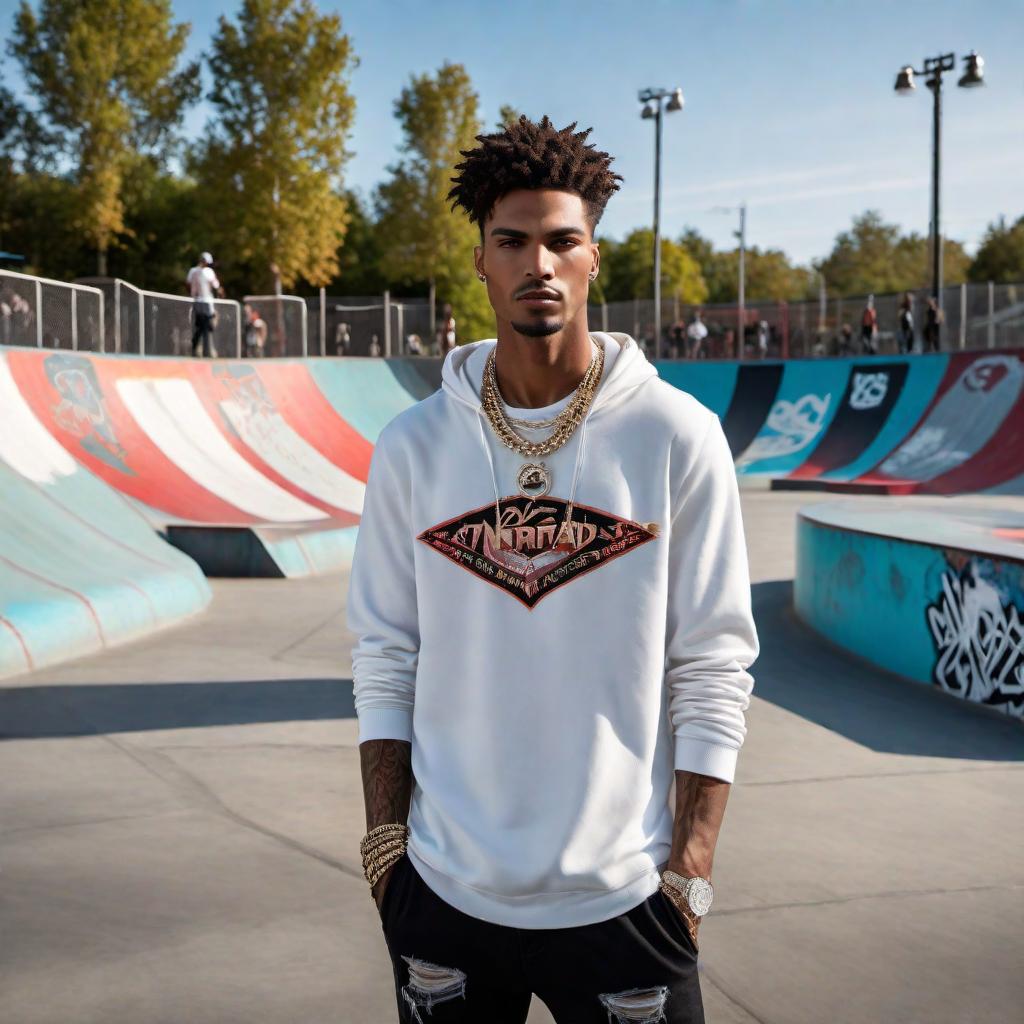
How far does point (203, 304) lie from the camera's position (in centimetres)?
2205

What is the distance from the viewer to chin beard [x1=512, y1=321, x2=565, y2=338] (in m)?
2.12

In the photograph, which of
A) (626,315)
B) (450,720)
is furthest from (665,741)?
(626,315)

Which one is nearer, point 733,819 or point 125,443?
point 733,819

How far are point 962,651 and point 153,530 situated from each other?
7.78 metres

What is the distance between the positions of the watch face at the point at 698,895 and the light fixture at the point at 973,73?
3121 cm

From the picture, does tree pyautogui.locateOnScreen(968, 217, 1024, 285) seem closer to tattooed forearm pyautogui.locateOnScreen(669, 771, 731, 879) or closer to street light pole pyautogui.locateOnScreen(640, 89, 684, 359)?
street light pole pyautogui.locateOnScreen(640, 89, 684, 359)

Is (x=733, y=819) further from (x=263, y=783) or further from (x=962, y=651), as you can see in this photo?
(x=962, y=651)

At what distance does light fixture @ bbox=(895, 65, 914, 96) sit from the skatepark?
16.1m

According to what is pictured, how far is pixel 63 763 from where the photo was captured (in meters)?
6.28

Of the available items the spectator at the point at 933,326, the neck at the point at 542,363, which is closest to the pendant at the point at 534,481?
the neck at the point at 542,363

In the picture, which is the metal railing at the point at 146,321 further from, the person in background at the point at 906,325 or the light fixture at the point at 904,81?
the person in background at the point at 906,325

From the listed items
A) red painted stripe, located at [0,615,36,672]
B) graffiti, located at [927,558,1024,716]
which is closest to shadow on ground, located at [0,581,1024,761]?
graffiti, located at [927,558,1024,716]

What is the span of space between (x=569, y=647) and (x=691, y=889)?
0.42 meters

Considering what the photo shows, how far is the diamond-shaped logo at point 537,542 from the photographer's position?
2004 millimetres
